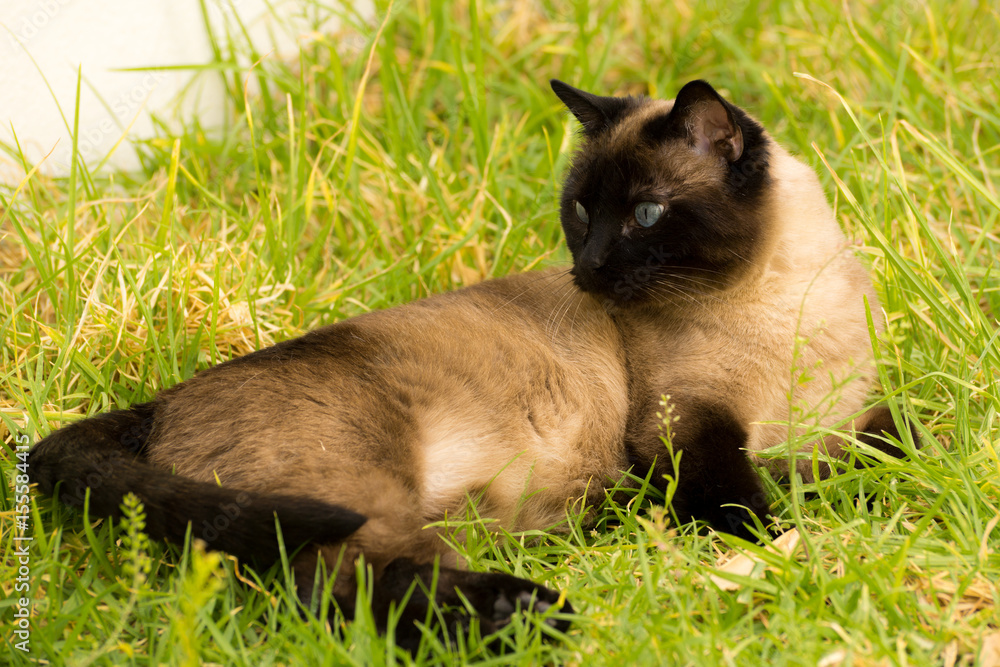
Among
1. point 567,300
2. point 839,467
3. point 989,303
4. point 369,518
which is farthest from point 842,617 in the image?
point 989,303

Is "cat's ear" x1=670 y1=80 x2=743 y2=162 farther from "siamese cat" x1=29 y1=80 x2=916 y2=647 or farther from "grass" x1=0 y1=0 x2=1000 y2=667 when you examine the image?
"grass" x1=0 y1=0 x2=1000 y2=667

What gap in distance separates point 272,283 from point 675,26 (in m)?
2.78

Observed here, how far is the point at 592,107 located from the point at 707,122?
0.46 metres

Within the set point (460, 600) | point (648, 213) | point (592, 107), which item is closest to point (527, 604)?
point (460, 600)

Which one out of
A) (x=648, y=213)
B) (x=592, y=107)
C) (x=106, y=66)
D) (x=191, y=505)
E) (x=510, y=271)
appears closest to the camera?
(x=191, y=505)

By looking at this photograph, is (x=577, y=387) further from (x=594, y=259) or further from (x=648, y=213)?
(x=648, y=213)

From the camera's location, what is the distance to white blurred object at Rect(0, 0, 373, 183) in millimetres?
3043

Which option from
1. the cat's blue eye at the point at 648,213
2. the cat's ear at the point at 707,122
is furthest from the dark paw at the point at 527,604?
the cat's ear at the point at 707,122

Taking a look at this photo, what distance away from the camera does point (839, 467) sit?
7.40ft

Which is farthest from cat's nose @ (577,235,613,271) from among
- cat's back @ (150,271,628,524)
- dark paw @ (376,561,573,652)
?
dark paw @ (376,561,573,652)

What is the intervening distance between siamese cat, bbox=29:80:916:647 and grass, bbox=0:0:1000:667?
0.14m

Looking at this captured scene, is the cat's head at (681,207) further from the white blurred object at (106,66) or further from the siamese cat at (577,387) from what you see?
the white blurred object at (106,66)

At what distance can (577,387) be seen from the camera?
2264 millimetres

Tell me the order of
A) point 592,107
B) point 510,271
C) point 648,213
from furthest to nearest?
point 510,271
point 592,107
point 648,213
